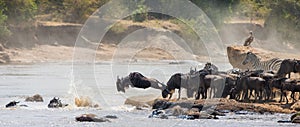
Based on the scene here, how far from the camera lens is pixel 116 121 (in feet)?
98.1

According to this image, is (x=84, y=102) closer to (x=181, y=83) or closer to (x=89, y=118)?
(x=181, y=83)

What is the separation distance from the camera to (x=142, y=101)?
35.8 meters

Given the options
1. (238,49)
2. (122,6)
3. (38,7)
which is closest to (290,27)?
(122,6)

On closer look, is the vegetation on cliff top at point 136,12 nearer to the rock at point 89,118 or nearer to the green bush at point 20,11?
the green bush at point 20,11

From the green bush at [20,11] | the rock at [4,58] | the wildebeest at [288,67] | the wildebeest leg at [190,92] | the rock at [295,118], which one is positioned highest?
the green bush at [20,11]

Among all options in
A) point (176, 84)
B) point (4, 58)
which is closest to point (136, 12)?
point (4, 58)

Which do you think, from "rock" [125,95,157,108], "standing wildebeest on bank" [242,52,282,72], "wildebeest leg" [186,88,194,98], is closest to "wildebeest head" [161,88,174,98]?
"rock" [125,95,157,108]

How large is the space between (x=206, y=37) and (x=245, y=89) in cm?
6018

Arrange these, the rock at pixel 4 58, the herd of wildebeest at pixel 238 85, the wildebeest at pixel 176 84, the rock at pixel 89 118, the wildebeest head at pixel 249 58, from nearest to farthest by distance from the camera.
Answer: the rock at pixel 89 118, the herd of wildebeest at pixel 238 85, the wildebeest at pixel 176 84, the wildebeest head at pixel 249 58, the rock at pixel 4 58

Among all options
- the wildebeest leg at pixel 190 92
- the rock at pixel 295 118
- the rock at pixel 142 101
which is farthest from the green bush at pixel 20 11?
the rock at pixel 295 118

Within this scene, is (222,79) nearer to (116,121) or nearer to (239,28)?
(116,121)

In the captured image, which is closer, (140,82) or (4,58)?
(140,82)

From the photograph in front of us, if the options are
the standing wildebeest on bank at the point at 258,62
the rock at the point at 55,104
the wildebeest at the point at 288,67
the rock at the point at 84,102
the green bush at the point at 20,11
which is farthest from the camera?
the green bush at the point at 20,11

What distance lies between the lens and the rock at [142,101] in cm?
3500
